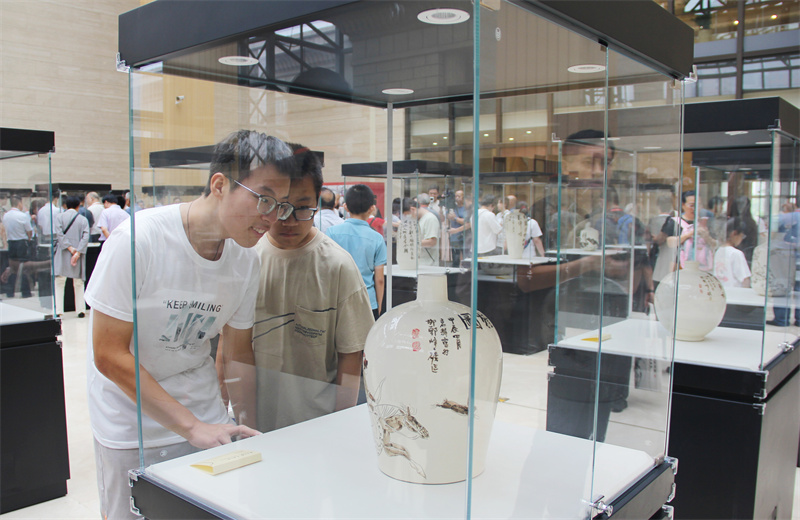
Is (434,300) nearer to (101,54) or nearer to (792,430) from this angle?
(792,430)

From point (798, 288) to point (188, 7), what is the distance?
141 inches

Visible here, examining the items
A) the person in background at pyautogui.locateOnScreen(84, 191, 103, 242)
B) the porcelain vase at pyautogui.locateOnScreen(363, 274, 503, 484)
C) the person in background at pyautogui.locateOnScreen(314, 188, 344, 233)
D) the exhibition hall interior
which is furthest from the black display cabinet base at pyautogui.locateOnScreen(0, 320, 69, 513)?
the person in background at pyautogui.locateOnScreen(84, 191, 103, 242)

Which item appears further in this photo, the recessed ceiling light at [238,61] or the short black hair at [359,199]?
the short black hair at [359,199]

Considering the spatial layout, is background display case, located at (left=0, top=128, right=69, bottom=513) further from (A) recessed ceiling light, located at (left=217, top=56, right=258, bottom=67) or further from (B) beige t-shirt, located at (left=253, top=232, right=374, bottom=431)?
(A) recessed ceiling light, located at (left=217, top=56, right=258, bottom=67)

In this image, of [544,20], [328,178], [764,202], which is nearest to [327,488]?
[328,178]

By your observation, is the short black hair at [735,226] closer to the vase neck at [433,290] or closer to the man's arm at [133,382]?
the vase neck at [433,290]

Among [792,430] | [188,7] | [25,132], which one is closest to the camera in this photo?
[188,7]

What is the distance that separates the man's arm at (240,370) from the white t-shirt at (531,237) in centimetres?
118

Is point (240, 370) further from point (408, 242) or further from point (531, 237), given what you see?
point (531, 237)

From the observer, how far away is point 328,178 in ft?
4.90

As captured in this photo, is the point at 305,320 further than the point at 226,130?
Yes

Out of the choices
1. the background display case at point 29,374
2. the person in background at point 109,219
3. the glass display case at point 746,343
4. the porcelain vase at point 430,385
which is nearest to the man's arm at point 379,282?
the porcelain vase at point 430,385

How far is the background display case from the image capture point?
2941 millimetres

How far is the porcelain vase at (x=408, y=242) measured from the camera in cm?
166
